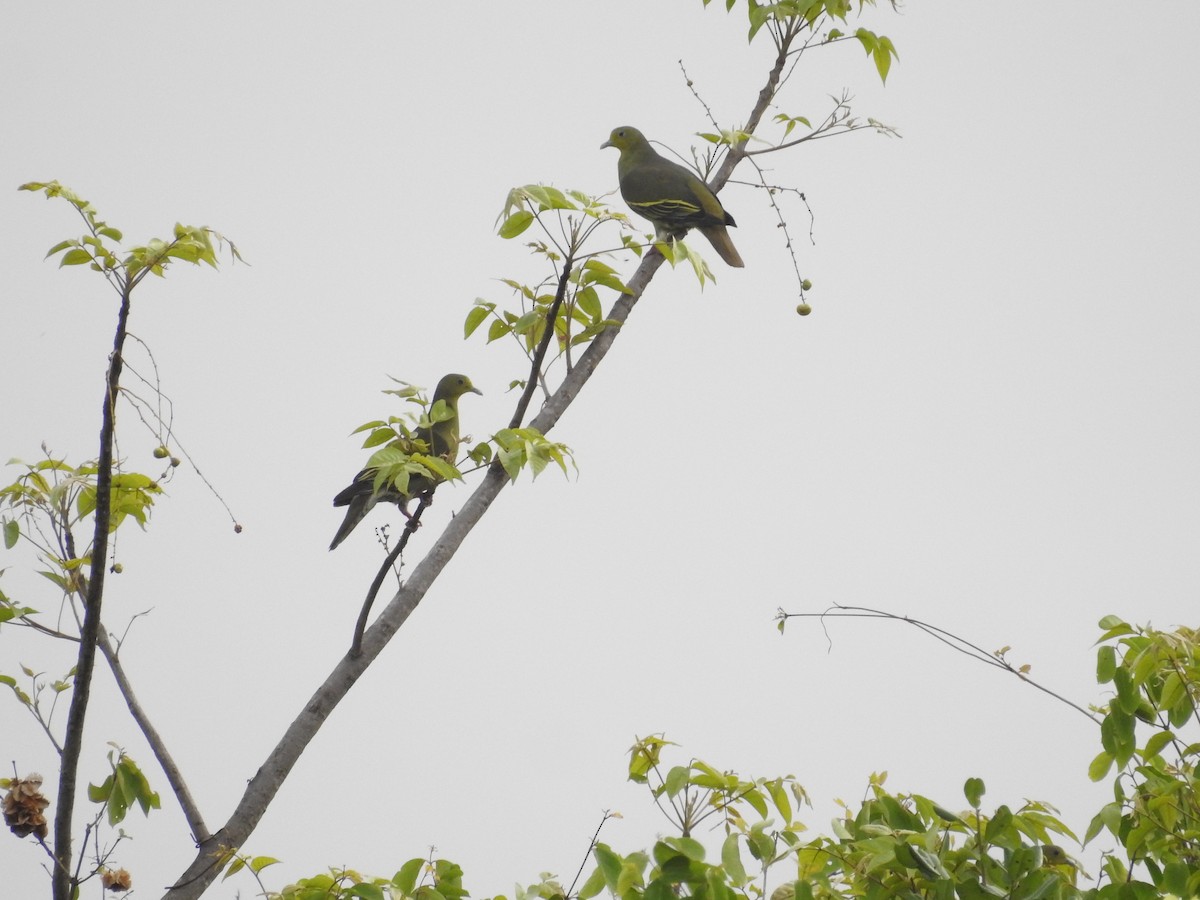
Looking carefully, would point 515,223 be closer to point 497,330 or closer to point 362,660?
point 497,330

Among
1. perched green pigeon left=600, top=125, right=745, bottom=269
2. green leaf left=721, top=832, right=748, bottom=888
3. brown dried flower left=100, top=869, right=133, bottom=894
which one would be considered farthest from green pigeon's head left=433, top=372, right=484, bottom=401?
green leaf left=721, top=832, right=748, bottom=888

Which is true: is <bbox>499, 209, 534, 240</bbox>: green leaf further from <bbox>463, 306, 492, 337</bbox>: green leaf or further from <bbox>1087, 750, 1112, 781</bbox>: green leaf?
<bbox>1087, 750, 1112, 781</bbox>: green leaf

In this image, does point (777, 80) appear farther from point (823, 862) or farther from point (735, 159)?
point (823, 862)

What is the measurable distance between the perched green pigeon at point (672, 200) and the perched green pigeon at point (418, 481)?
4.55 ft

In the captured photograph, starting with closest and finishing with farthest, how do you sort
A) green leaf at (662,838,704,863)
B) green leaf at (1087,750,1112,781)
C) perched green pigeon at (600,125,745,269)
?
green leaf at (662,838,704,863)
green leaf at (1087,750,1112,781)
perched green pigeon at (600,125,745,269)

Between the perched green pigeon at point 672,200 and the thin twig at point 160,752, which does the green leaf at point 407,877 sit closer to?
the thin twig at point 160,752

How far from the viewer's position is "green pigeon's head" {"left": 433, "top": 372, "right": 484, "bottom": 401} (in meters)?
5.86

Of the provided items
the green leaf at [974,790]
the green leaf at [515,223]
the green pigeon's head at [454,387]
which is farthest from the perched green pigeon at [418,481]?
the green leaf at [974,790]

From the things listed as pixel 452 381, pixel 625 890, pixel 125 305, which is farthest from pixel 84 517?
pixel 452 381

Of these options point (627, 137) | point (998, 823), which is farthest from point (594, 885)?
point (627, 137)

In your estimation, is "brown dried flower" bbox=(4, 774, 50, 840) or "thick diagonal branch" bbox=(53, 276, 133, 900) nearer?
"thick diagonal branch" bbox=(53, 276, 133, 900)

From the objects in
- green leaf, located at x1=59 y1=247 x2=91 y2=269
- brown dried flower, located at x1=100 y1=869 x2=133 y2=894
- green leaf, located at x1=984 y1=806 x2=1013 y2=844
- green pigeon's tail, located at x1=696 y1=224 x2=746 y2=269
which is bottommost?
brown dried flower, located at x1=100 y1=869 x2=133 y2=894

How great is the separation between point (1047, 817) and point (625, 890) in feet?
3.18

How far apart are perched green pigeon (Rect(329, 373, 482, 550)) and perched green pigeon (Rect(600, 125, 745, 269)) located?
1.39m
